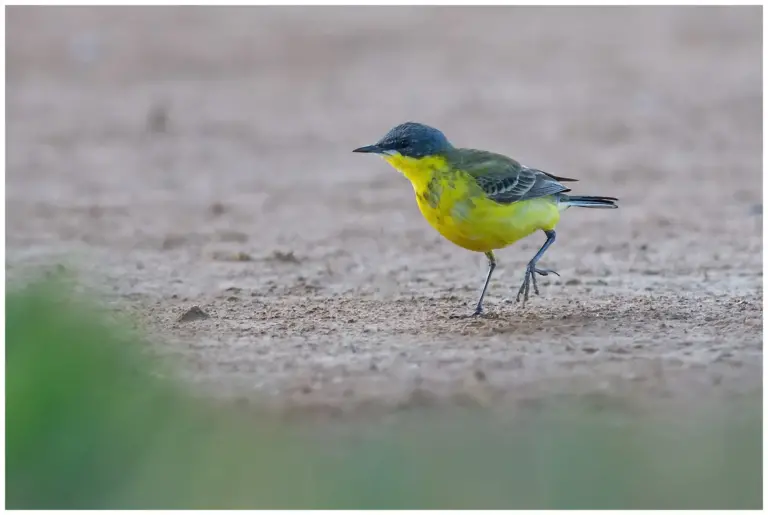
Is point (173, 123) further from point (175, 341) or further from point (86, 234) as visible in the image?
point (175, 341)

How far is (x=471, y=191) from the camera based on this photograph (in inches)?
303

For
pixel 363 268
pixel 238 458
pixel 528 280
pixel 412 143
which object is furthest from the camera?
pixel 363 268

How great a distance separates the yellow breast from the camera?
25.0 feet

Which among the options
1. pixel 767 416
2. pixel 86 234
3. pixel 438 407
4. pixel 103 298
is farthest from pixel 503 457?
pixel 86 234

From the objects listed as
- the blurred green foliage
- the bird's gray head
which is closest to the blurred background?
the blurred green foliage

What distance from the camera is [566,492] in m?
5.04

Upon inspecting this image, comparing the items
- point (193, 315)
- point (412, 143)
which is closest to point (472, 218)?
point (412, 143)

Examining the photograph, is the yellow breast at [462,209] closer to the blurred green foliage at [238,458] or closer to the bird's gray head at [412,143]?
the bird's gray head at [412,143]

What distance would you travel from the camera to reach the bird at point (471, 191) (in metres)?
7.64

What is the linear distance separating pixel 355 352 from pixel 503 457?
6.07 feet

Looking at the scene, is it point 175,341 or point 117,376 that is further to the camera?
point 175,341

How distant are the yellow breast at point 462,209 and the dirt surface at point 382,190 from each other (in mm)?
527

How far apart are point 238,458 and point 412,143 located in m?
3.12

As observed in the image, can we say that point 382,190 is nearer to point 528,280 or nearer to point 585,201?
point 585,201
